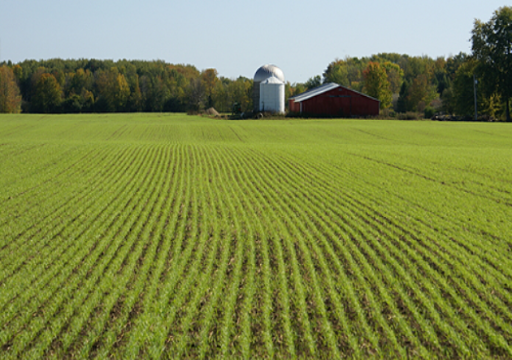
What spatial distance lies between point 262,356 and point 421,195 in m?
10.2

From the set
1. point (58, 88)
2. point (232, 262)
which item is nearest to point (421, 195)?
point (232, 262)

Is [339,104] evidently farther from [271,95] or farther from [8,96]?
[8,96]

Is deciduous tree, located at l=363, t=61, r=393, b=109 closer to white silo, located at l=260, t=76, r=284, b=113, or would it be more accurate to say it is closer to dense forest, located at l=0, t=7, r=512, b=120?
dense forest, located at l=0, t=7, r=512, b=120

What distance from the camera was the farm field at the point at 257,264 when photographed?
19.4ft

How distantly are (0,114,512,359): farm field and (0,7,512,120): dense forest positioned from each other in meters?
51.2

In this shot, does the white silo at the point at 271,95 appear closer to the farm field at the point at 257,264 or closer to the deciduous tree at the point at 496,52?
the deciduous tree at the point at 496,52

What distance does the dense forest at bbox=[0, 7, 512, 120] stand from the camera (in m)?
60.2

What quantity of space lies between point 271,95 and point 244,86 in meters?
52.5

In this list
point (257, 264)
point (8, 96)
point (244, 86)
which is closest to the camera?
point (257, 264)

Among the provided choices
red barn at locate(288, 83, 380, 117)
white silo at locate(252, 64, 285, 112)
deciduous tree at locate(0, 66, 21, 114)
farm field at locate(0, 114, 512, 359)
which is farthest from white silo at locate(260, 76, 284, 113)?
deciduous tree at locate(0, 66, 21, 114)

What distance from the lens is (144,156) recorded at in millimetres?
23312

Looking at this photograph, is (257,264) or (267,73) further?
(267,73)

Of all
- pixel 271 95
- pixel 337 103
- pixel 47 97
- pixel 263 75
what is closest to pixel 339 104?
pixel 337 103

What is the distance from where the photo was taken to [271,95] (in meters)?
67.1
